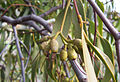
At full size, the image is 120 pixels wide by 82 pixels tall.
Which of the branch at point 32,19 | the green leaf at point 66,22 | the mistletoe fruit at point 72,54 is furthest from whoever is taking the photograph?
the branch at point 32,19

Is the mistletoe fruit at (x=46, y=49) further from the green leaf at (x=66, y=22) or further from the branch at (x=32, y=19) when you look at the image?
the branch at (x=32, y=19)

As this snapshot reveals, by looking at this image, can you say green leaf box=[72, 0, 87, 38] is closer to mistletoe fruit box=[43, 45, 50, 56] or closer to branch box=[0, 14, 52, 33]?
mistletoe fruit box=[43, 45, 50, 56]

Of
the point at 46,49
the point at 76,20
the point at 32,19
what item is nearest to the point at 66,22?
the point at 76,20

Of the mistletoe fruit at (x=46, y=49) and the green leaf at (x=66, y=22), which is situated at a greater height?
the green leaf at (x=66, y=22)

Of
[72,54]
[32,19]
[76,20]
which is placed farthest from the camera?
[32,19]

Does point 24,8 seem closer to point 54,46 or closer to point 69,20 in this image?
point 69,20

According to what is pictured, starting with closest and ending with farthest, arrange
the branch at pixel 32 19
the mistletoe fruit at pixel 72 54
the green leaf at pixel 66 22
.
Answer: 1. the mistletoe fruit at pixel 72 54
2. the green leaf at pixel 66 22
3. the branch at pixel 32 19

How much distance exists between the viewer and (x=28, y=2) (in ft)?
5.09

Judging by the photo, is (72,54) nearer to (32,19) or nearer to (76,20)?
(76,20)

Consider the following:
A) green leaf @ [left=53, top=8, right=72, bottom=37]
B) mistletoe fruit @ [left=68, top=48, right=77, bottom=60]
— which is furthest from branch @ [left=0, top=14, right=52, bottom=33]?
mistletoe fruit @ [left=68, top=48, right=77, bottom=60]

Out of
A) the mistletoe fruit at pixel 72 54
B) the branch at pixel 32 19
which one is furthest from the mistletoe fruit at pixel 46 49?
the branch at pixel 32 19

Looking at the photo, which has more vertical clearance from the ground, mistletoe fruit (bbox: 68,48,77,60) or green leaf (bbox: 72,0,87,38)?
green leaf (bbox: 72,0,87,38)

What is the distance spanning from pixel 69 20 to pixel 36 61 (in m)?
0.26

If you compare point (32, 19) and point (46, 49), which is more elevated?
point (32, 19)
